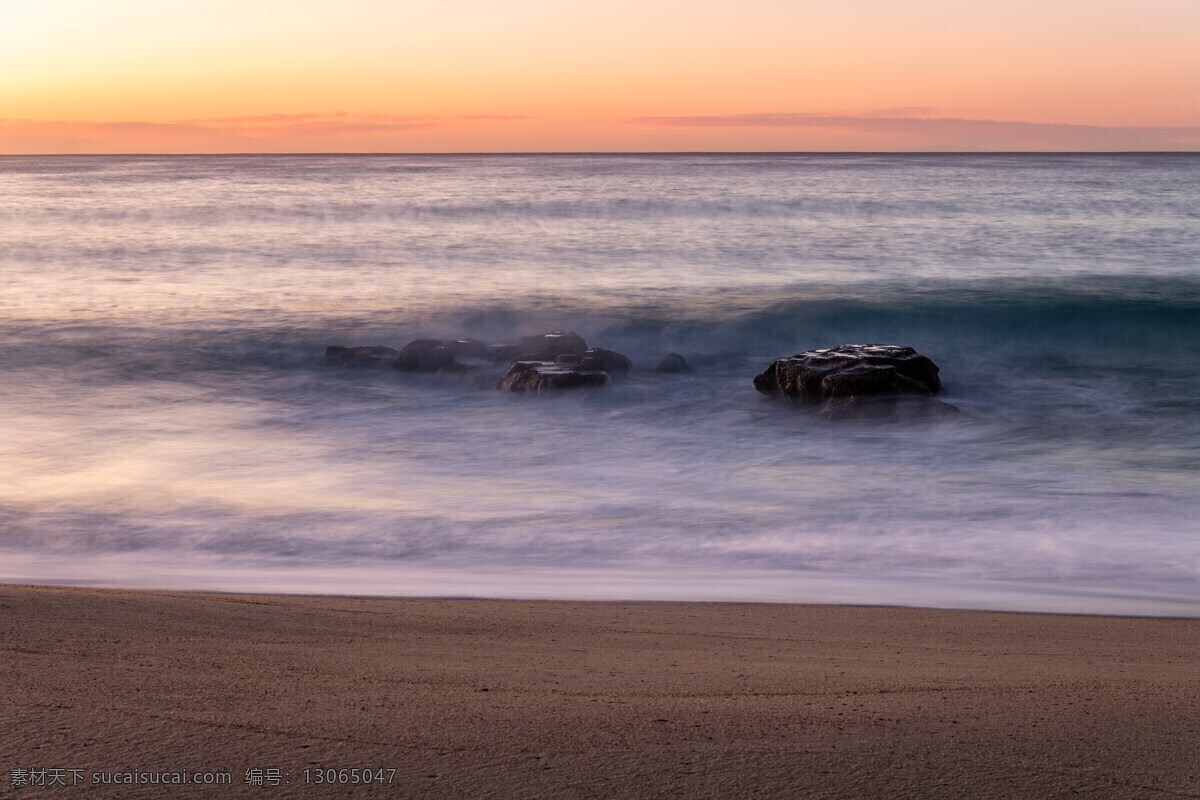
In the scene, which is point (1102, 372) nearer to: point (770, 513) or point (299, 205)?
point (770, 513)

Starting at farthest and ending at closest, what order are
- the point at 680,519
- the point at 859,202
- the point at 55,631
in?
the point at 859,202, the point at 680,519, the point at 55,631

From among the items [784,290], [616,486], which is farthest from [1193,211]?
[616,486]

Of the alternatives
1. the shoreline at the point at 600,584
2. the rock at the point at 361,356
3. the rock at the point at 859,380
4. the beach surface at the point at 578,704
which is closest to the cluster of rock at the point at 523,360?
the rock at the point at 361,356

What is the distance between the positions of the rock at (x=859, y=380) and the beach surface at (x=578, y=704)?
20.2ft

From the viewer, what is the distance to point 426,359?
14.3m

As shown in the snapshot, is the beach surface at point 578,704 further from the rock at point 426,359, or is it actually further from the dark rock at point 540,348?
the dark rock at point 540,348

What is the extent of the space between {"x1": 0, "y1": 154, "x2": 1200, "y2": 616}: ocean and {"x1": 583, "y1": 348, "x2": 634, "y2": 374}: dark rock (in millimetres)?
238

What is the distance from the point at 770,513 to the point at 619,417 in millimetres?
4007

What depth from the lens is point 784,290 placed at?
2059cm

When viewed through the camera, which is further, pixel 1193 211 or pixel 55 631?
pixel 1193 211

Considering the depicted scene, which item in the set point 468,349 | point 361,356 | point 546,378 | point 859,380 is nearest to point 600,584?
point 859,380

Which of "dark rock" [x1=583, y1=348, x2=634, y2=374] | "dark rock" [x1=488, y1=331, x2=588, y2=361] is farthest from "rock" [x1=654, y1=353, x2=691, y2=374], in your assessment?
"dark rock" [x1=488, y1=331, x2=588, y2=361]

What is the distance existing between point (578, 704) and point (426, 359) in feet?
35.9

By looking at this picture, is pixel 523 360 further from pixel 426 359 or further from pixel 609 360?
pixel 426 359
